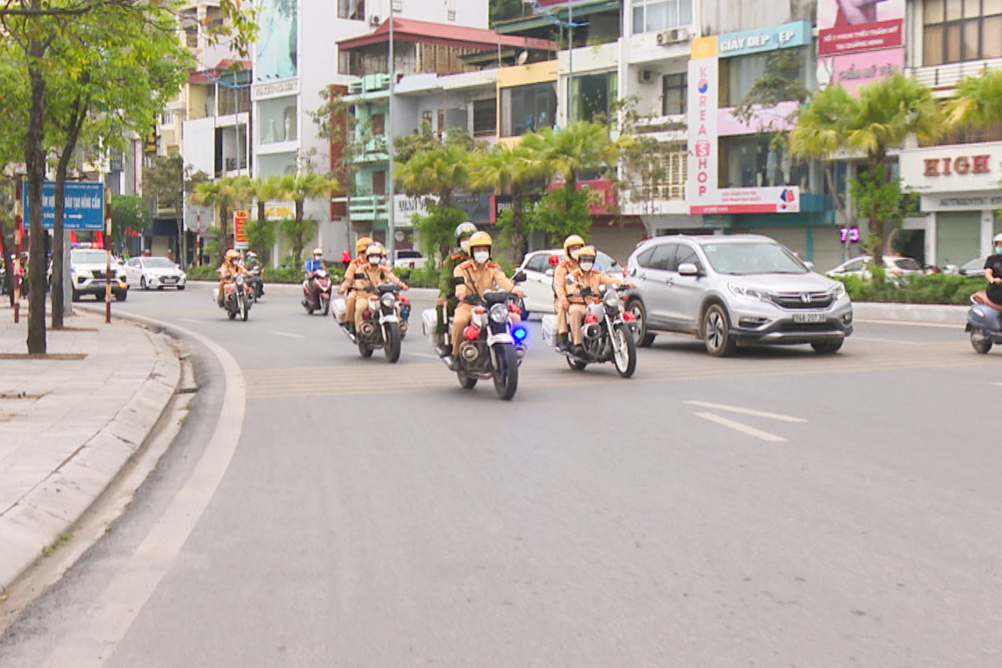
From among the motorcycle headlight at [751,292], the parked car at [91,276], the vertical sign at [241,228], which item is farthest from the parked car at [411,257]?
the motorcycle headlight at [751,292]

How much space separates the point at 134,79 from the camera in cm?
2312

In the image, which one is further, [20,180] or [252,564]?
[20,180]

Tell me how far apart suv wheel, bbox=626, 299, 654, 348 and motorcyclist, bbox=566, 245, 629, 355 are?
4.41 meters

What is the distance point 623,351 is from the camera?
1565 cm

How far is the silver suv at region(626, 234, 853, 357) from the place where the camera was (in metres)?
18.1

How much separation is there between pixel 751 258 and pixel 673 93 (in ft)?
128

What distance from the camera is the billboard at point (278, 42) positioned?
8156cm

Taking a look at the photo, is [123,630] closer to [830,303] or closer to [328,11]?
[830,303]

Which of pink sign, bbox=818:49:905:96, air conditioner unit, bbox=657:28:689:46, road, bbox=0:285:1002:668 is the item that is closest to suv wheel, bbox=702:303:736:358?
road, bbox=0:285:1002:668

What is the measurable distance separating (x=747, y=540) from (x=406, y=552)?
1.63m

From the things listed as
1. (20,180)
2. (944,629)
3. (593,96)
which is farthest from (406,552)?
(593,96)

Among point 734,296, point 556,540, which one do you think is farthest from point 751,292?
point 556,540

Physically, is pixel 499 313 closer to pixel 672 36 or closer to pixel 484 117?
pixel 672 36

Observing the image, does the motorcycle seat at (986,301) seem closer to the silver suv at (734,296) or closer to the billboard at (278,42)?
the silver suv at (734,296)
